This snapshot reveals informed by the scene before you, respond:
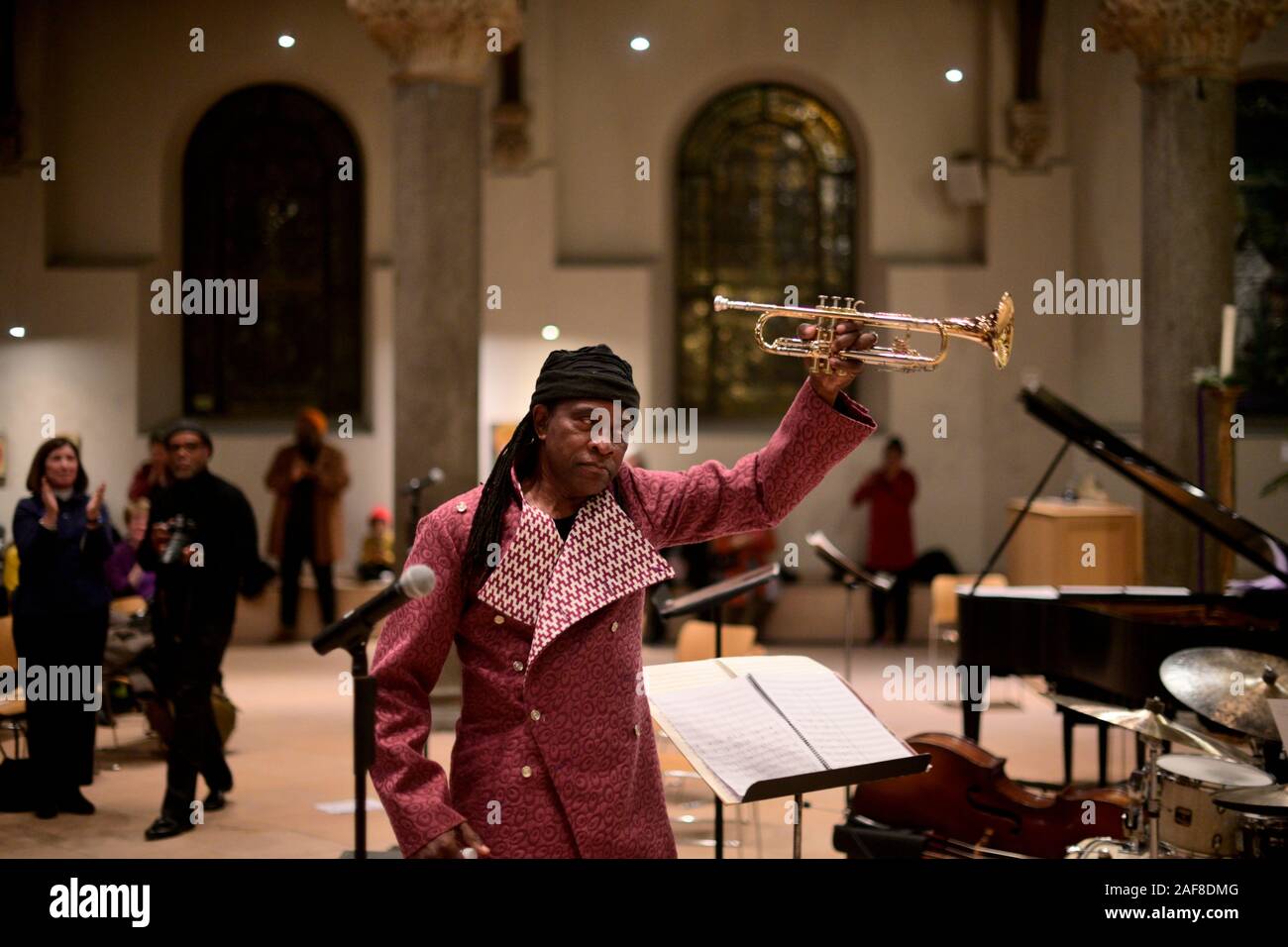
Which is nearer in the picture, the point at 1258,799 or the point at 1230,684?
the point at 1258,799

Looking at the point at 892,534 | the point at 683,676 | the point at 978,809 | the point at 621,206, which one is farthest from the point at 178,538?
the point at 621,206

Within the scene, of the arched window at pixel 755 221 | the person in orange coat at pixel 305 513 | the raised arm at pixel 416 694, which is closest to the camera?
the raised arm at pixel 416 694

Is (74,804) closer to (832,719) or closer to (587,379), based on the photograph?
(832,719)

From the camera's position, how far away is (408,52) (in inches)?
347

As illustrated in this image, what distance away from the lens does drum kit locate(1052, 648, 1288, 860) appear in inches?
181

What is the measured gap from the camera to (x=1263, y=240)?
13391mm

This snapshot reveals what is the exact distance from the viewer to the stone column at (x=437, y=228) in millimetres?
8773

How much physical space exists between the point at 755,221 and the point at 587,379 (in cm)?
1160

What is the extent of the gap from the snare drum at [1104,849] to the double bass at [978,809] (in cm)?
46

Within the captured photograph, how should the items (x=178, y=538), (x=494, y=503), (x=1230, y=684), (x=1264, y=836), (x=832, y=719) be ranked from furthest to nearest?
(x=178, y=538)
(x=1230, y=684)
(x=1264, y=836)
(x=832, y=719)
(x=494, y=503)

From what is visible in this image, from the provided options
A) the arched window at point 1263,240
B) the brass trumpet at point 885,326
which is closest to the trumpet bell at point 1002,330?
the brass trumpet at point 885,326

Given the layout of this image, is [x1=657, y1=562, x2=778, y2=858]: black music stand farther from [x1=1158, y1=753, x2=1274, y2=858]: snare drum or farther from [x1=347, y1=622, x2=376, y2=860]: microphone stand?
[x1=347, y1=622, x2=376, y2=860]: microphone stand

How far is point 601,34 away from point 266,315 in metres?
4.05

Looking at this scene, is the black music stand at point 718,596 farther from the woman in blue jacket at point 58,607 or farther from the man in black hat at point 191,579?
the woman in blue jacket at point 58,607
